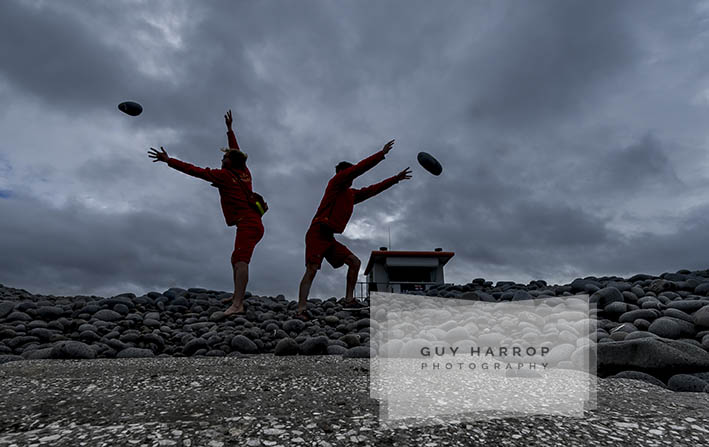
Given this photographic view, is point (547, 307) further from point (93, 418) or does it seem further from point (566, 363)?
point (93, 418)

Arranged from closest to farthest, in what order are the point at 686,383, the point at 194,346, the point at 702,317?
the point at 686,383
the point at 702,317
the point at 194,346

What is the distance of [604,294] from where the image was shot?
4.93 metres

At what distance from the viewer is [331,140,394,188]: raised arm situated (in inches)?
207

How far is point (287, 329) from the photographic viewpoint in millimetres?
4660

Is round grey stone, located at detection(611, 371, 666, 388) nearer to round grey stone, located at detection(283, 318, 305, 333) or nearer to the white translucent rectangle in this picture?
the white translucent rectangle

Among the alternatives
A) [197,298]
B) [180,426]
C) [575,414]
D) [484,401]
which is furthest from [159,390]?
[197,298]

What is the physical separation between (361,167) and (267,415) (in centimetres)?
399

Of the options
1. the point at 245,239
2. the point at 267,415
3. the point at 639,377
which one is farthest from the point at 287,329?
the point at 639,377

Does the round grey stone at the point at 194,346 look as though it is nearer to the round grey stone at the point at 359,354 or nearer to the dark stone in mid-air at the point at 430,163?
the round grey stone at the point at 359,354

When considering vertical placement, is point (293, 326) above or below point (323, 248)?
below

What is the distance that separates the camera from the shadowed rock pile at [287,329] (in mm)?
2850

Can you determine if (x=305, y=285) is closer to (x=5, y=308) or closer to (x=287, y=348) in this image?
(x=287, y=348)

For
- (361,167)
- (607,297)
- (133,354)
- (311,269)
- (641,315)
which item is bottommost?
(133,354)

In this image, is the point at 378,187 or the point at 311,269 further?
the point at 378,187
